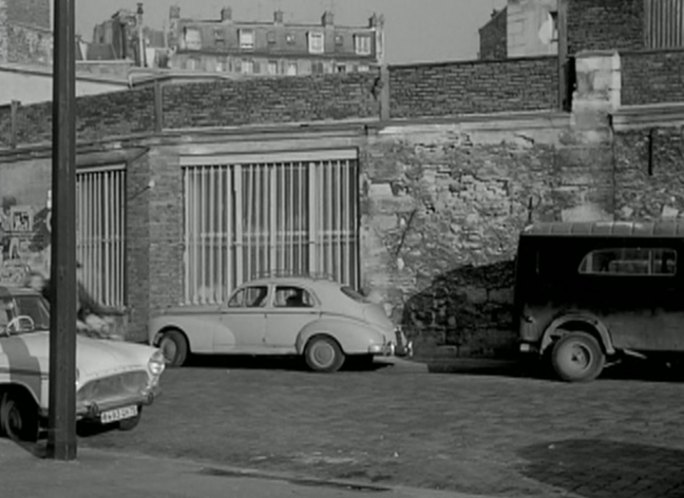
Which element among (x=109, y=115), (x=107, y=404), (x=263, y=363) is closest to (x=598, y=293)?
(x=263, y=363)

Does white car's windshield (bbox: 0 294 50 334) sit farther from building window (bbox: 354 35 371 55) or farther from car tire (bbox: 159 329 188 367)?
building window (bbox: 354 35 371 55)

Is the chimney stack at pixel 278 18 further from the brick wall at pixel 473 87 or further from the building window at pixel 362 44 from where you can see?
the brick wall at pixel 473 87

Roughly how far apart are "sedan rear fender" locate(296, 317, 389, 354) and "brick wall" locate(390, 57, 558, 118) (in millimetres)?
4574

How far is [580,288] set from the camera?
55.7ft

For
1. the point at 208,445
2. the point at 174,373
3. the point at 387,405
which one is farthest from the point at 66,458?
the point at 174,373

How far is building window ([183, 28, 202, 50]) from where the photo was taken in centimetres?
10938

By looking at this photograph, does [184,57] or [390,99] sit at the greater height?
[184,57]

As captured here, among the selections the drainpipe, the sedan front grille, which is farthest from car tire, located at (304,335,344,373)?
the drainpipe

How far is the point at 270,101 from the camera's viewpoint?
22.4m

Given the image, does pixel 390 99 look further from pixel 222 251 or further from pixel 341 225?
pixel 222 251

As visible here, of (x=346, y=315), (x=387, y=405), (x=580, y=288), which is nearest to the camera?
(x=387, y=405)

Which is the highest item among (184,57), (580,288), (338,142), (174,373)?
(184,57)

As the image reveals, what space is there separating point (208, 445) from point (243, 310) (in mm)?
7419

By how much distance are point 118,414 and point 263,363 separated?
841 cm
